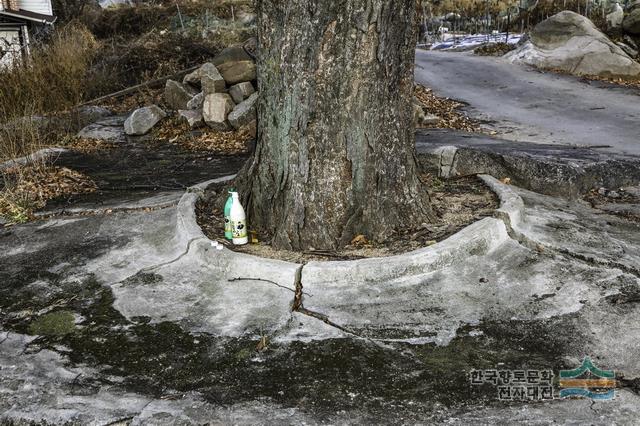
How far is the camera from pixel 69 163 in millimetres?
7543

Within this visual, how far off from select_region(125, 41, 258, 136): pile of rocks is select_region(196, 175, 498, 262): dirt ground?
399 cm

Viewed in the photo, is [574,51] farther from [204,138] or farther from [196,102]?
[204,138]

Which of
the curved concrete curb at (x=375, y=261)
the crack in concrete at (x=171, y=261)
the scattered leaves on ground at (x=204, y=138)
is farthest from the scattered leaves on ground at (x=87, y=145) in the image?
the curved concrete curb at (x=375, y=261)

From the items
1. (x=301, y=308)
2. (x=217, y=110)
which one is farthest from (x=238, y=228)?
(x=217, y=110)

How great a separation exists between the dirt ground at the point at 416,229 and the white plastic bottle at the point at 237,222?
0.19ft

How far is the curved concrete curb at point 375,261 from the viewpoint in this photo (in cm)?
353

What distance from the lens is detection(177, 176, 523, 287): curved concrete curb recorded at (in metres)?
3.53

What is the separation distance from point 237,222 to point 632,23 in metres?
15.1

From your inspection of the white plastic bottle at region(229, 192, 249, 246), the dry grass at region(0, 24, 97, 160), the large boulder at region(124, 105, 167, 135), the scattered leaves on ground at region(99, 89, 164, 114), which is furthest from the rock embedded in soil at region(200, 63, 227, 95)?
the white plastic bottle at region(229, 192, 249, 246)

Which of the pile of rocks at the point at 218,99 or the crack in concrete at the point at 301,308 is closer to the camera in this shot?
the crack in concrete at the point at 301,308

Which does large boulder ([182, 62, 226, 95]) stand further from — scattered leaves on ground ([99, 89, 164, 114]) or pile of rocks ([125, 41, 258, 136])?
scattered leaves on ground ([99, 89, 164, 114])

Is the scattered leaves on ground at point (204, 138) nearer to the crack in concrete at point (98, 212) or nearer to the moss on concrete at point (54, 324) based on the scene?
the crack in concrete at point (98, 212)

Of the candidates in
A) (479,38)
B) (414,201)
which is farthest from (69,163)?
(479,38)

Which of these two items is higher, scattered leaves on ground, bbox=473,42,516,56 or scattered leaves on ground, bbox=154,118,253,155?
scattered leaves on ground, bbox=473,42,516,56
